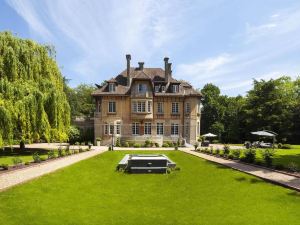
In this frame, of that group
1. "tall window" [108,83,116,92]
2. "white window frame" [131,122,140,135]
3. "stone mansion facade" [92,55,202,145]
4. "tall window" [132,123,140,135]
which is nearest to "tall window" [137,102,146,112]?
"stone mansion facade" [92,55,202,145]

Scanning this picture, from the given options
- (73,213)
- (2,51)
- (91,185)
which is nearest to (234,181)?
(91,185)

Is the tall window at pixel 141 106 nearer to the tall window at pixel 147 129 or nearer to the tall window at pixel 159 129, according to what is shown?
the tall window at pixel 147 129

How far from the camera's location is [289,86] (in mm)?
65312

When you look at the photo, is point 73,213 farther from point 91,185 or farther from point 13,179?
point 13,179

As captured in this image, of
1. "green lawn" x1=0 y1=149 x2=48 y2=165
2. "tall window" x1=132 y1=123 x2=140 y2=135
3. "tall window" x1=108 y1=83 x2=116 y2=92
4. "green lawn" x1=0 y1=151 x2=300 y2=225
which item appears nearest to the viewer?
"green lawn" x1=0 y1=151 x2=300 y2=225

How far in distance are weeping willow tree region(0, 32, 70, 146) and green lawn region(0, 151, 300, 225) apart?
7871mm

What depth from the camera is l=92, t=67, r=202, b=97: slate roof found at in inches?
1801

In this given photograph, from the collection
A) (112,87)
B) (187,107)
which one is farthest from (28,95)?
(187,107)

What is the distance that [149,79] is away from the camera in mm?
44906

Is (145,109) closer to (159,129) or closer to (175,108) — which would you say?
(159,129)

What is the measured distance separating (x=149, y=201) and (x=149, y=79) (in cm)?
3466

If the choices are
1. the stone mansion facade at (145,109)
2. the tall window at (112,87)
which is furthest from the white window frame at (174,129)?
the tall window at (112,87)

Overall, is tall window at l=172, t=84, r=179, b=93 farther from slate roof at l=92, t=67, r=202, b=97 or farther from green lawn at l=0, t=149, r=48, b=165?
green lawn at l=0, t=149, r=48, b=165

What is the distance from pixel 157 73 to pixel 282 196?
40566mm
